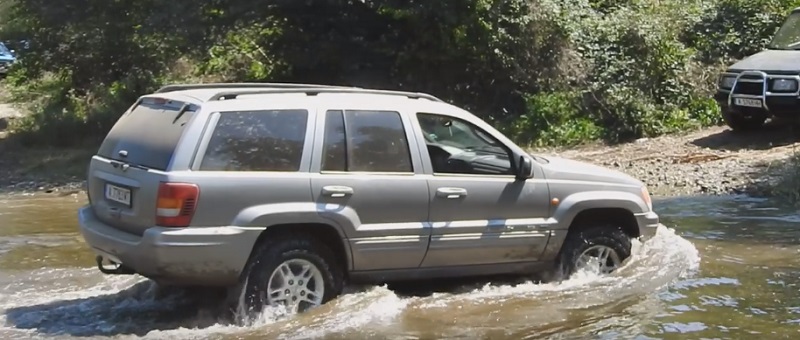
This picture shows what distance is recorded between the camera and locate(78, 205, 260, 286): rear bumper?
714 centimetres

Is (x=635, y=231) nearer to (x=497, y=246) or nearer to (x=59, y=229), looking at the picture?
(x=497, y=246)

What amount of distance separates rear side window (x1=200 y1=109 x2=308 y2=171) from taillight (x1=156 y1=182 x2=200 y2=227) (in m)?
0.23

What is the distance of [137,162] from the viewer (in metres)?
7.53

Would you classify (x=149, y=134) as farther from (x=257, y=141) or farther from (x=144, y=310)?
(x=144, y=310)

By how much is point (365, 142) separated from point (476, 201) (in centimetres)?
97

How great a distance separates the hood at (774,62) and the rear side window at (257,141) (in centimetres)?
1033

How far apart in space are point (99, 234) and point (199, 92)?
1.22 metres

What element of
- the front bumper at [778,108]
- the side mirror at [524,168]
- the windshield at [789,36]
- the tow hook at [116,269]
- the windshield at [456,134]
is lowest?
the tow hook at [116,269]

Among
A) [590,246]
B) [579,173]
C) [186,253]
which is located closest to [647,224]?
[590,246]

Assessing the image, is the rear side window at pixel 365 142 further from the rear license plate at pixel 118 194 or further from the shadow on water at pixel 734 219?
the shadow on water at pixel 734 219

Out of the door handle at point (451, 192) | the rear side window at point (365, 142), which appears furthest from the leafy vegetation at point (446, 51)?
the rear side window at point (365, 142)

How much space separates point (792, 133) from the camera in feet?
55.0

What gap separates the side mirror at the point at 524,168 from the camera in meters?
8.41

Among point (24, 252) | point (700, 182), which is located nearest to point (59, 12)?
point (24, 252)
